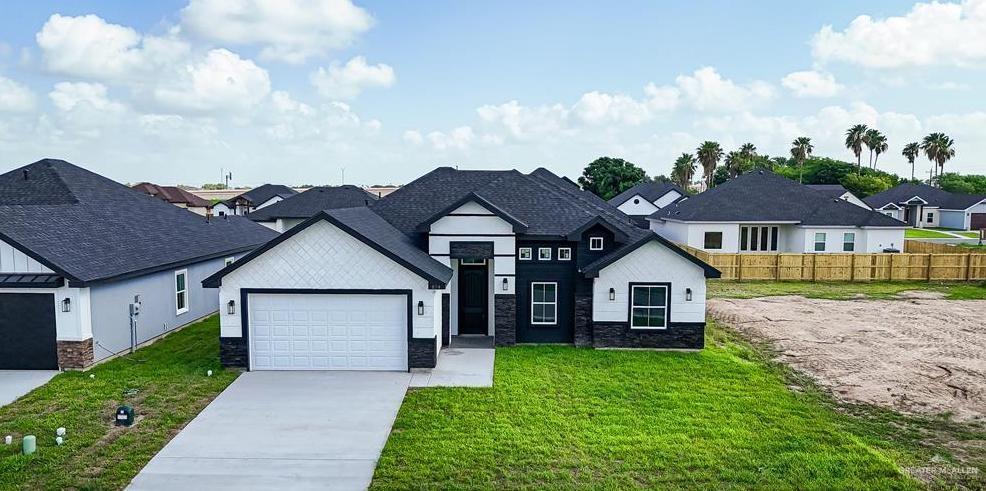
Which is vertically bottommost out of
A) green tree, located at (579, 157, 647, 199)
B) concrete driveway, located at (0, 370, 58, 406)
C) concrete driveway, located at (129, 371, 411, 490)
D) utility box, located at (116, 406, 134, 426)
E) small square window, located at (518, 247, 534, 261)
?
concrete driveway, located at (129, 371, 411, 490)

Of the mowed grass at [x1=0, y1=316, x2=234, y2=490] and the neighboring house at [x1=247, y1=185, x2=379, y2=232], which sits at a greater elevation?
the neighboring house at [x1=247, y1=185, x2=379, y2=232]

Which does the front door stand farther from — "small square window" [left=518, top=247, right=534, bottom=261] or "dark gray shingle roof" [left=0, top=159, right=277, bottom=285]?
"dark gray shingle roof" [left=0, top=159, right=277, bottom=285]

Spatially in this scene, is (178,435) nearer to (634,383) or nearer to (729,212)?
(634,383)

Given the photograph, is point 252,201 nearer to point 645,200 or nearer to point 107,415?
point 645,200

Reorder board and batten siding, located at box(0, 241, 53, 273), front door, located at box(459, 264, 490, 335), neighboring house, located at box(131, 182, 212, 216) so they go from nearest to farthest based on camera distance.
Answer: board and batten siding, located at box(0, 241, 53, 273), front door, located at box(459, 264, 490, 335), neighboring house, located at box(131, 182, 212, 216)

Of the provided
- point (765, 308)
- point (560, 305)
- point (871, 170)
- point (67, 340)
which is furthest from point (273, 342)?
point (871, 170)

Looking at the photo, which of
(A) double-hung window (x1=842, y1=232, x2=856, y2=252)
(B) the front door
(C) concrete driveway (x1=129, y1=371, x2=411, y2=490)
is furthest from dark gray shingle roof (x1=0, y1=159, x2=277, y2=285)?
(A) double-hung window (x1=842, y1=232, x2=856, y2=252)

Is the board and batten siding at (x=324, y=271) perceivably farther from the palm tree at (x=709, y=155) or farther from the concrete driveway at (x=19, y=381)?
the palm tree at (x=709, y=155)

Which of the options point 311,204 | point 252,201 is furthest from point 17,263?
point 252,201

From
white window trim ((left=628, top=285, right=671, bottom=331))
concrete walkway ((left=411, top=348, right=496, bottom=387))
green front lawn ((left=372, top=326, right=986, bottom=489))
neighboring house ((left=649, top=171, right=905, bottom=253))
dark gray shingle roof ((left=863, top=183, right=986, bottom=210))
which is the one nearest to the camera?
green front lawn ((left=372, top=326, right=986, bottom=489))
